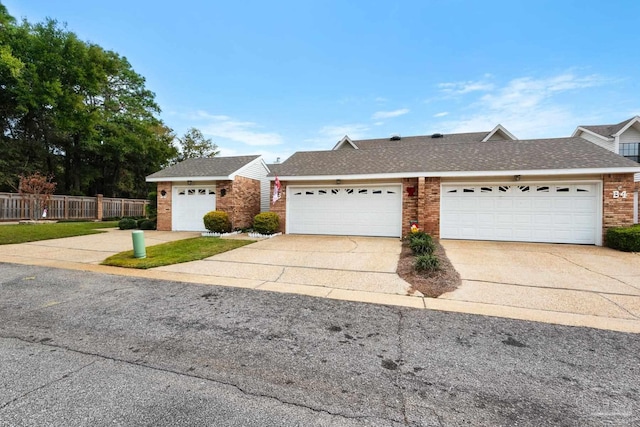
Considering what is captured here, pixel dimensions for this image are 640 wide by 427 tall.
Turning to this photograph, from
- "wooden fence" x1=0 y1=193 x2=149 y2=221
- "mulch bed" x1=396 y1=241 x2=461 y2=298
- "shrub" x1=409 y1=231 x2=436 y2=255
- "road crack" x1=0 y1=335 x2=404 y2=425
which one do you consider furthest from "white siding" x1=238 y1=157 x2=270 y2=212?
"road crack" x1=0 y1=335 x2=404 y2=425

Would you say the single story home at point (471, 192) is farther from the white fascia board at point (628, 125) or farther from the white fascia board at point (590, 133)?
the white fascia board at point (590, 133)

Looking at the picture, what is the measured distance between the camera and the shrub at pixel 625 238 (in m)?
8.97

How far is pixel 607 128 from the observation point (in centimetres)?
2062

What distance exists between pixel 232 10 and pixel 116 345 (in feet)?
46.9

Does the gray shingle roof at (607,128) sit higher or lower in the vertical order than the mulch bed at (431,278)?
higher

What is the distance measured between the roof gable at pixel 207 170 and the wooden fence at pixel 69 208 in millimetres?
10082

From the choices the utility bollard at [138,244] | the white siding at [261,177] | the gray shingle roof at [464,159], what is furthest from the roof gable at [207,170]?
the utility bollard at [138,244]

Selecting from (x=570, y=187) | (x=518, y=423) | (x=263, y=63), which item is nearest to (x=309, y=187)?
(x=263, y=63)

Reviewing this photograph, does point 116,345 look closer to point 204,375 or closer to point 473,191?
point 204,375

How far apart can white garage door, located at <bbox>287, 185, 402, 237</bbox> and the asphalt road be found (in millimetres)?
7607

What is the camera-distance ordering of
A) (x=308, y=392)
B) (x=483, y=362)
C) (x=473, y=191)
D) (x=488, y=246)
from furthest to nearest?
(x=473, y=191), (x=488, y=246), (x=483, y=362), (x=308, y=392)

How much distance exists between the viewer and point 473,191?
1127cm

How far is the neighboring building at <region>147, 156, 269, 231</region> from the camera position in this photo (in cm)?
1403

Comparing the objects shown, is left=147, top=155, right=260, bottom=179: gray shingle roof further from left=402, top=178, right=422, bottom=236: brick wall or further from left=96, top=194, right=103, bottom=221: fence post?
left=96, top=194, right=103, bottom=221: fence post
